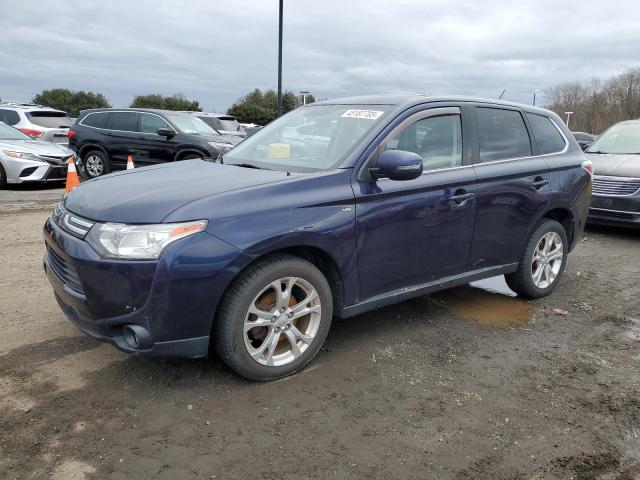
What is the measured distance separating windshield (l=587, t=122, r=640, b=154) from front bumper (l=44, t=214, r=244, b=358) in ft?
26.3

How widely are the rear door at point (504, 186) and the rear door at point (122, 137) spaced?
30.7 ft

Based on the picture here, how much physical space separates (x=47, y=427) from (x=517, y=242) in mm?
3679

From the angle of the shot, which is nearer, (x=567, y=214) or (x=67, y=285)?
(x=67, y=285)

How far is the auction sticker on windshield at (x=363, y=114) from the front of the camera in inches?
151

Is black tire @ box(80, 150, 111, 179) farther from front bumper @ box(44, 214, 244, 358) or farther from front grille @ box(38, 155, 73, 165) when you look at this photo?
front bumper @ box(44, 214, 244, 358)

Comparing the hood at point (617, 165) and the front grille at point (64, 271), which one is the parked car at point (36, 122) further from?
the hood at point (617, 165)

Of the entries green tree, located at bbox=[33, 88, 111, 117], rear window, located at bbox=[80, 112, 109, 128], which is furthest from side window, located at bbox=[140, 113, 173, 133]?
green tree, located at bbox=[33, 88, 111, 117]

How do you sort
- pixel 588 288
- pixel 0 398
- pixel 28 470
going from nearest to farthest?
pixel 28 470 → pixel 0 398 → pixel 588 288

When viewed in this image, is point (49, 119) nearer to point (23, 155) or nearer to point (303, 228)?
point (23, 155)

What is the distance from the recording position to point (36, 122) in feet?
49.3

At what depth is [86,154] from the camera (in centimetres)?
1275

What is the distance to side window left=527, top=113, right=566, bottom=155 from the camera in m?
4.88

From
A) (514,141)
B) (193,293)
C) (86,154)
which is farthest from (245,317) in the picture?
(86,154)

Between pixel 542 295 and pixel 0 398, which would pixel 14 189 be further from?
pixel 542 295
